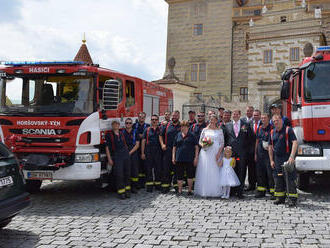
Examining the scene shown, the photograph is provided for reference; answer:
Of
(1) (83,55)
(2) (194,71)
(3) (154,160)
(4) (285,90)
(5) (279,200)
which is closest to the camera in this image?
(5) (279,200)

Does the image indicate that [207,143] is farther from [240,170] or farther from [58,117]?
[58,117]

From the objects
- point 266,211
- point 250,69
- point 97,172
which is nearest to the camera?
point 266,211

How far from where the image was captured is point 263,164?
9062 mm

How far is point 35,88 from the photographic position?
8625 millimetres

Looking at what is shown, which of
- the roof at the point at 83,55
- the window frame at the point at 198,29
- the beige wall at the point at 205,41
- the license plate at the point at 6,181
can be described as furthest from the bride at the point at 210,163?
the window frame at the point at 198,29

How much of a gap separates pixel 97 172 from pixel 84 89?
6.25ft

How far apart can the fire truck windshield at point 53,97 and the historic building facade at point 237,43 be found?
23654 millimetres

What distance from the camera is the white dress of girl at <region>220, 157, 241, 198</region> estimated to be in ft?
29.1

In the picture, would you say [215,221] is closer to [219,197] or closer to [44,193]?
[219,197]

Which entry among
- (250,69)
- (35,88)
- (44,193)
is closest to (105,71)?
(35,88)

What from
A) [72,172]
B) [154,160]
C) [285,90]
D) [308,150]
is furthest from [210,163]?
[72,172]

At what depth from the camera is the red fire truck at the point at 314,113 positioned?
8539mm

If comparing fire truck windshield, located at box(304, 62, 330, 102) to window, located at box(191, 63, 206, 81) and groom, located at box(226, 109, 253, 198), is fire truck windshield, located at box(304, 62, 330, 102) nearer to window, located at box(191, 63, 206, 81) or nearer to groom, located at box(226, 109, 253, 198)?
groom, located at box(226, 109, 253, 198)

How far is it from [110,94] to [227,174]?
3.39 m
